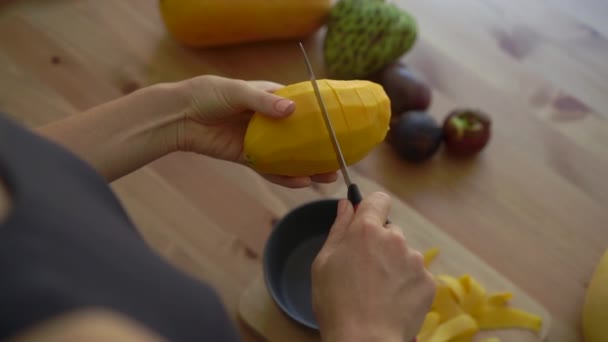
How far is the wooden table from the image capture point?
103cm

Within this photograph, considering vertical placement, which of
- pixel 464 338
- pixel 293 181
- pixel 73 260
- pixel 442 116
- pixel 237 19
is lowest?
pixel 464 338

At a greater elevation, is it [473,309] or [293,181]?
[293,181]

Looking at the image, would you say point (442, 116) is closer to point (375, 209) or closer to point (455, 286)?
point (455, 286)

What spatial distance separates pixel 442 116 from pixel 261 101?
0.62 meters

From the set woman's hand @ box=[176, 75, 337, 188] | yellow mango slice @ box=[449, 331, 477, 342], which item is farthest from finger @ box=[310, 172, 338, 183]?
yellow mango slice @ box=[449, 331, 477, 342]

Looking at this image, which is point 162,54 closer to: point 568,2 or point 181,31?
point 181,31

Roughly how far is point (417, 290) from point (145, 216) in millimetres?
642

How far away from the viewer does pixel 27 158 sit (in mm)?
382

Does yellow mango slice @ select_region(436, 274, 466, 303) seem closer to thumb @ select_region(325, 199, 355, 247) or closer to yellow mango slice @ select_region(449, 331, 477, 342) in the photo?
yellow mango slice @ select_region(449, 331, 477, 342)

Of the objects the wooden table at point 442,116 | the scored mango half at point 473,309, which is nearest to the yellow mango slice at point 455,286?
the scored mango half at point 473,309

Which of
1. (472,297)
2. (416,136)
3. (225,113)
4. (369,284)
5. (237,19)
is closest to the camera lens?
(369,284)

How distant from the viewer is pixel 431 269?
0.96 m

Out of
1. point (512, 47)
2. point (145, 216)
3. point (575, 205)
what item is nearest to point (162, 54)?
point (145, 216)

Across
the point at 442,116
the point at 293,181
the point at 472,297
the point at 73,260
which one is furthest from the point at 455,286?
the point at 73,260
